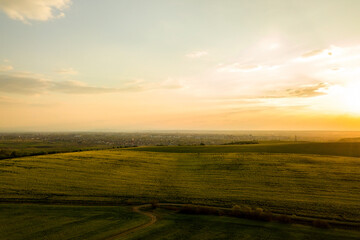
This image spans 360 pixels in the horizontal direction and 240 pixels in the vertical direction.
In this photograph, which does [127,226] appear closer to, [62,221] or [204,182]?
[62,221]

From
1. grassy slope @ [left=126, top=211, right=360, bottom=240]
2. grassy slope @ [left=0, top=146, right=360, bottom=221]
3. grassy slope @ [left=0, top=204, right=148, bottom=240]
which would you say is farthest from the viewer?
grassy slope @ [left=0, top=146, right=360, bottom=221]

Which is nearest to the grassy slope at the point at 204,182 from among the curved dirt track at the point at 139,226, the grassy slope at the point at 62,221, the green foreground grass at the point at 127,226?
the curved dirt track at the point at 139,226

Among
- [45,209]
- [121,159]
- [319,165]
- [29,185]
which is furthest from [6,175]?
[319,165]

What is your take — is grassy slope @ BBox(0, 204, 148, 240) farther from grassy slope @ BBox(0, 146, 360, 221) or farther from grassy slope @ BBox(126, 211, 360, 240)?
grassy slope @ BBox(0, 146, 360, 221)

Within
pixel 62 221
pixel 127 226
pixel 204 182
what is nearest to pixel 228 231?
pixel 127 226

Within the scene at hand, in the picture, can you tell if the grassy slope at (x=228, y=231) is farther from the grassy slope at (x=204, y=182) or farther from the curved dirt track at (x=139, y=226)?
the grassy slope at (x=204, y=182)

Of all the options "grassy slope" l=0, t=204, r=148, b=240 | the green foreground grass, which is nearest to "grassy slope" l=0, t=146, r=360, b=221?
"grassy slope" l=0, t=204, r=148, b=240
